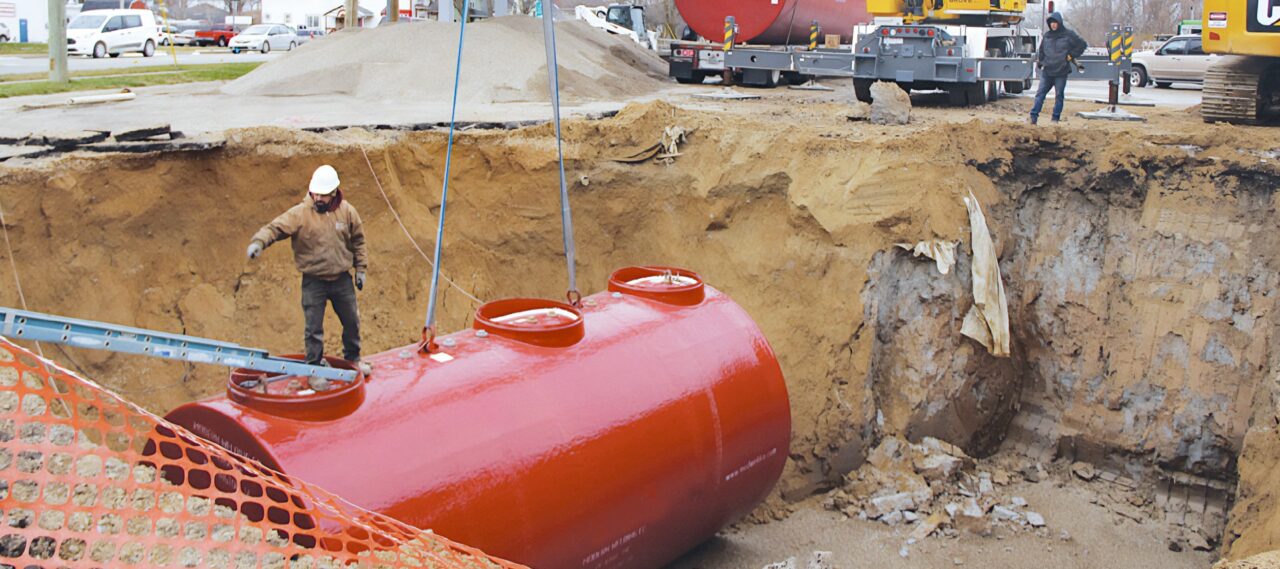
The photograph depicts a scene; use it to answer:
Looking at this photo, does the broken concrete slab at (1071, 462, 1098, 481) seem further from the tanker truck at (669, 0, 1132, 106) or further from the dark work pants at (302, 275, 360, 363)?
the dark work pants at (302, 275, 360, 363)

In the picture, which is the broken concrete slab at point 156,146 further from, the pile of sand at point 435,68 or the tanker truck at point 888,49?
the tanker truck at point 888,49

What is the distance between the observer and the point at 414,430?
600 cm

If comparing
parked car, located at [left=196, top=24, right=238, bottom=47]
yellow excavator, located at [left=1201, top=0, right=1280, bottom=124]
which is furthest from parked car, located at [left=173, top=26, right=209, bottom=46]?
yellow excavator, located at [left=1201, top=0, right=1280, bottom=124]

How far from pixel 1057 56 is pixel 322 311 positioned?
10581 millimetres

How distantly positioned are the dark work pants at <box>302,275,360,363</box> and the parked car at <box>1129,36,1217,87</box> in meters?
23.7

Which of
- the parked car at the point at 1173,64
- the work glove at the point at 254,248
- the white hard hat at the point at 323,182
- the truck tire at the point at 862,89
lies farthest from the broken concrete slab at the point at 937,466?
the parked car at the point at 1173,64

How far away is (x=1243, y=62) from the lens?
1430 cm

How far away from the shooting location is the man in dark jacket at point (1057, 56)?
1371cm

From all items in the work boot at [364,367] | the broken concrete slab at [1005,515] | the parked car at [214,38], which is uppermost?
the parked car at [214,38]

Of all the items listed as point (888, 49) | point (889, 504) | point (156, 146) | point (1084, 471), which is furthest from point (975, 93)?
point (156, 146)

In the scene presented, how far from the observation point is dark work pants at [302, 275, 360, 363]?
661 cm

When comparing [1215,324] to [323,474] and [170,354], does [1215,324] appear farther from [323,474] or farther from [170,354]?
[170,354]

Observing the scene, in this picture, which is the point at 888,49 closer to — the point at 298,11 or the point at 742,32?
the point at 742,32

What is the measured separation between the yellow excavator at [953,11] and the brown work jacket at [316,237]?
13.3m
